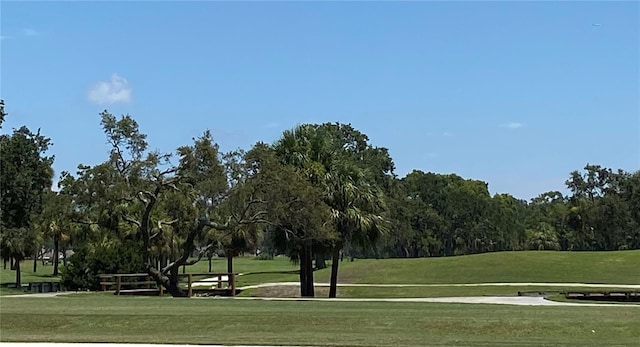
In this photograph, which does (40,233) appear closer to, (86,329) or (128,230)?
(128,230)

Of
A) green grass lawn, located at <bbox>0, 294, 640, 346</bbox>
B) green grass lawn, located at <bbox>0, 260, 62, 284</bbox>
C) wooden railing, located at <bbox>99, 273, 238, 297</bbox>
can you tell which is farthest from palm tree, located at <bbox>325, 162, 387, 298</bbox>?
green grass lawn, located at <bbox>0, 260, 62, 284</bbox>

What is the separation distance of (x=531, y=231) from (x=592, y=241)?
10.1 m

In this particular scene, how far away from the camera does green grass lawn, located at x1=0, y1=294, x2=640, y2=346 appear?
15.5 m

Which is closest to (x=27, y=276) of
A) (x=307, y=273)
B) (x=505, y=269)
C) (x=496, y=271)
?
(x=496, y=271)

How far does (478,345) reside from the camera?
47.9ft

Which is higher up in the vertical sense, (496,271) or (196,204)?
(196,204)

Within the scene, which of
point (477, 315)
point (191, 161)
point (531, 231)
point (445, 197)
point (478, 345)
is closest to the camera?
point (478, 345)

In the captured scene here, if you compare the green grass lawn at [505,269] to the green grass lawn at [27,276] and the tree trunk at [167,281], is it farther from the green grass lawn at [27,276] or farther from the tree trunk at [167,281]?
the green grass lawn at [27,276]

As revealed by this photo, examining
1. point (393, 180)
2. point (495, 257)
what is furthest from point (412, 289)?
point (393, 180)

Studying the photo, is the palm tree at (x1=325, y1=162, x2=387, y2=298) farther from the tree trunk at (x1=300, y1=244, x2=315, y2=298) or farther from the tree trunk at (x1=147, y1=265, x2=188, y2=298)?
the tree trunk at (x1=147, y1=265, x2=188, y2=298)

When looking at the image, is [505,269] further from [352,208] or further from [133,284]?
[133,284]

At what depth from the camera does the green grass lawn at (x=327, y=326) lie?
1553 cm

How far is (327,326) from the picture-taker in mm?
17562

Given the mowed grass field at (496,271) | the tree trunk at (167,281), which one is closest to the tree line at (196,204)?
the tree trunk at (167,281)
